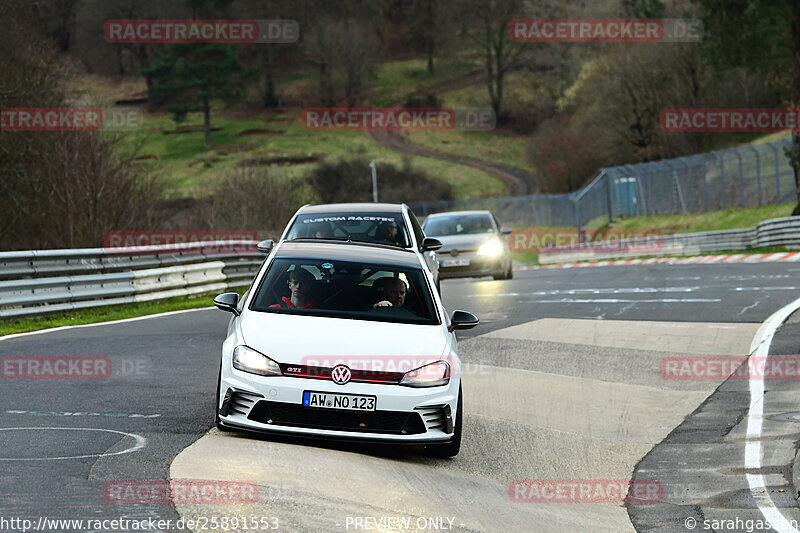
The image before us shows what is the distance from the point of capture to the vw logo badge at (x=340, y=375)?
7.64 meters

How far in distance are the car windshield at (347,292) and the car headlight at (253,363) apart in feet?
2.31

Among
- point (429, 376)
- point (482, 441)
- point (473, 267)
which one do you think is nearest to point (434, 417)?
point (429, 376)

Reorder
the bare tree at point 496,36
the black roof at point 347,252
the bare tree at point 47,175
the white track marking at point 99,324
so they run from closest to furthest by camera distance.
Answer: the black roof at point 347,252
the white track marking at point 99,324
the bare tree at point 47,175
the bare tree at point 496,36

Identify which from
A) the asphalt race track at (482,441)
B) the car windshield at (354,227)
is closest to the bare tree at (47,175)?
the asphalt race track at (482,441)

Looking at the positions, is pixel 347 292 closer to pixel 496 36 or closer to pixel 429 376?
pixel 429 376

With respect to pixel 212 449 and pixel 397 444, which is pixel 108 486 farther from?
pixel 397 444

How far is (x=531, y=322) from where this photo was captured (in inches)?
664

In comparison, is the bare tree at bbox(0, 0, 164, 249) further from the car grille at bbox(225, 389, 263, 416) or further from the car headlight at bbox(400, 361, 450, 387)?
the car headlight at bbox(400, 361, 450, 387)

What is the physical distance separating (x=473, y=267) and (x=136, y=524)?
19.9 meters

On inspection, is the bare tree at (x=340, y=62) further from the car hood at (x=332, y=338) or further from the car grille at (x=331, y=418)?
the car grille at (x=331, y=418)

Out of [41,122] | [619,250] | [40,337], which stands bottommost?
[619,250]

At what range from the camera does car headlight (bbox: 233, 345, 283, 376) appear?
773 cm

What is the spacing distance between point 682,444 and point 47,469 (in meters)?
5.17

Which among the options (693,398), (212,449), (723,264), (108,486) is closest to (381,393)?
(212,449)
